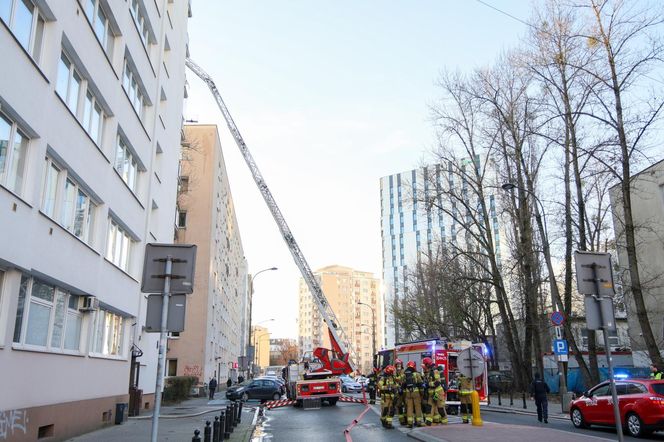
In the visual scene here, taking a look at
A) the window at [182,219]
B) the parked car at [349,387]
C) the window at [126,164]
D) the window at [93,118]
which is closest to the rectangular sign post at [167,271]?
the window at [93,118]

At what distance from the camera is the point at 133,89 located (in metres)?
20.4

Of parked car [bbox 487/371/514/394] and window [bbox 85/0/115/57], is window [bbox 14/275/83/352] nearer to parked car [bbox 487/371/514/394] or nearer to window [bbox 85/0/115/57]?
window [bbox 85/0/115/57]

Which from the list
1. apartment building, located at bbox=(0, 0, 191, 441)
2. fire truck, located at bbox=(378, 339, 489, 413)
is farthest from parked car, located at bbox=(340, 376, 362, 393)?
apartment building, located at bbox=(0, 0, 191, 441)

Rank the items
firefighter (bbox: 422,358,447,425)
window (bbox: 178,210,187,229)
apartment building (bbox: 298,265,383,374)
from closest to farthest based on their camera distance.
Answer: firefighter (bbox: 422,358,447,425) < window (bbox: 178,210,187,229) < apartment building (bbox: 298,265,383,374)

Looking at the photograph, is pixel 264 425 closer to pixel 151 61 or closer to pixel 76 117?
pixel 76 117

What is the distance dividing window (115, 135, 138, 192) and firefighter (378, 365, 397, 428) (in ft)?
34.8

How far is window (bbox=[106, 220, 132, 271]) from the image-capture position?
711 inches

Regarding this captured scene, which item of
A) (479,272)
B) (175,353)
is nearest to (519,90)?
(479,272)

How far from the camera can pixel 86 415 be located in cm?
1477

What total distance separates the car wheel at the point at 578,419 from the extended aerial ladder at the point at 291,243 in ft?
43.7

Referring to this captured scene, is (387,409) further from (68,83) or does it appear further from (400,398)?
(68,83)

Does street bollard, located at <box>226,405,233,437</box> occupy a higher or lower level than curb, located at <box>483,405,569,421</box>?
higher

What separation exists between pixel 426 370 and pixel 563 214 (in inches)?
609

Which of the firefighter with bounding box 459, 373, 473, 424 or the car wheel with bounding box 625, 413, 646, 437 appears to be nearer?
the car wheel with bounding box 625, 413, 646, 437
